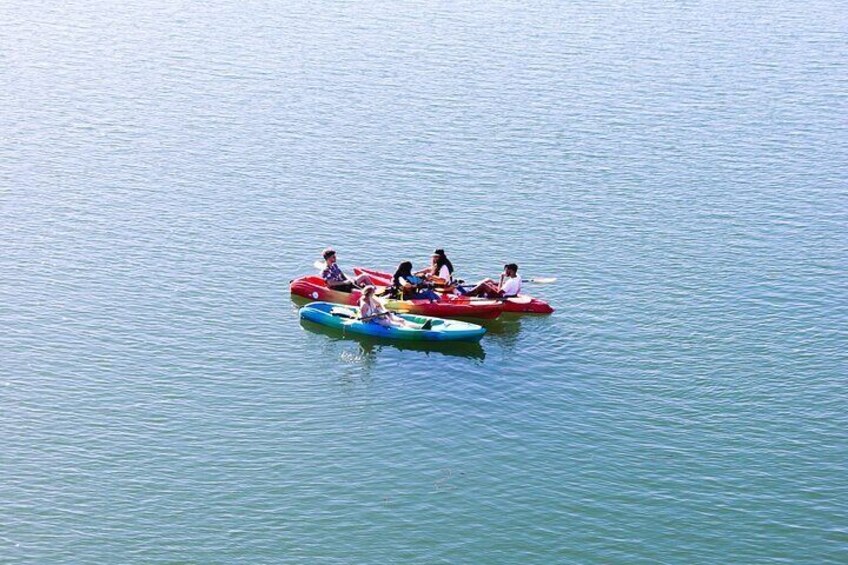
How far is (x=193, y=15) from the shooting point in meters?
91.8

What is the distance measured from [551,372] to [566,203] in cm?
1720

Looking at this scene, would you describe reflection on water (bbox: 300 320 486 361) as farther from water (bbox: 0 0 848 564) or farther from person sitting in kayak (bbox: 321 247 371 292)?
person sitting in kayak (bbox: 321 247 371 292)

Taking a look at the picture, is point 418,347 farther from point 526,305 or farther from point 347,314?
point 526,305

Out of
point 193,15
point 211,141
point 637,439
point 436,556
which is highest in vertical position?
point 193,15

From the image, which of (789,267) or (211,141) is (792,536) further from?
(211,141)

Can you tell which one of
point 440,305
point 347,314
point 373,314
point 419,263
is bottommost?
point 347,314

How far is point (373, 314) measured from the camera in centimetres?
4759

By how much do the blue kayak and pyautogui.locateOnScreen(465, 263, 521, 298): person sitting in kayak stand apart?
194cm

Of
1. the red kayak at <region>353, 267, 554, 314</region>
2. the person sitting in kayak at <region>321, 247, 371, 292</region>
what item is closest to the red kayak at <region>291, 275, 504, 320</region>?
the person sitting in kayak at <region>321, 247, 371, 292</region>

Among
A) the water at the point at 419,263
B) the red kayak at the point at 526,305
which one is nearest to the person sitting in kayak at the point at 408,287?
the red kayak at the point at 526,305

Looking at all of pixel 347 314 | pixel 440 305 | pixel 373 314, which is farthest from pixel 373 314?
pixel 440 305

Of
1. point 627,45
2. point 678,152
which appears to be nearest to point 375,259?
point 678,152

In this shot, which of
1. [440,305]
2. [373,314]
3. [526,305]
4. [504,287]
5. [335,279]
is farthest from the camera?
[335,279]

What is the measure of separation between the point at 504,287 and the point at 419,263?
16.9 ft
